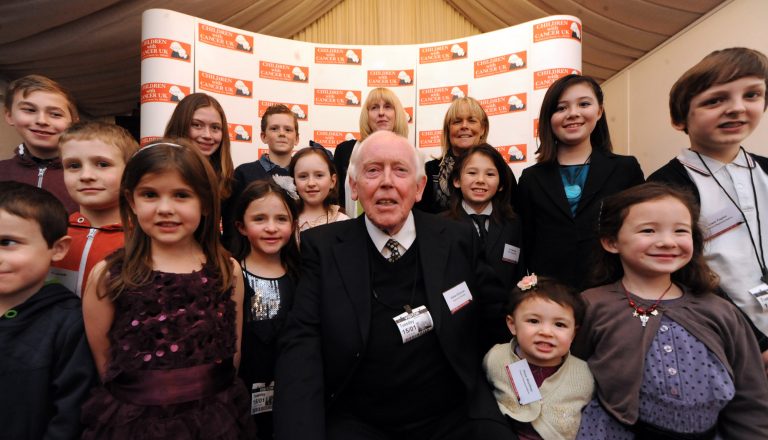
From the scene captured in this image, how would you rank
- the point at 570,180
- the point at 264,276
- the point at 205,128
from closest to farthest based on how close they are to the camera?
the point at 264,276 < the point at 570,180 < the point at 205,128

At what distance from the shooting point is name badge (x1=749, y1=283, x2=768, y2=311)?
1.79 m

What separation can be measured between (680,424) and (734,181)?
3.70ft

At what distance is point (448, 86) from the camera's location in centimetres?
600

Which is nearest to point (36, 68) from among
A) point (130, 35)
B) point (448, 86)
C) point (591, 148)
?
point (130, 35)

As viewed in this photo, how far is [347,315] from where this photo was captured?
5.41ft

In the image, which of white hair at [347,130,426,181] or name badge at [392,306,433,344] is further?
white hair at [347,130,426,181]

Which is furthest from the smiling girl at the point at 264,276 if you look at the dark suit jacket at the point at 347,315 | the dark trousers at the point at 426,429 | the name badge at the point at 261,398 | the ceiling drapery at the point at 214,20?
the ceiling drapery at the point at 214,20

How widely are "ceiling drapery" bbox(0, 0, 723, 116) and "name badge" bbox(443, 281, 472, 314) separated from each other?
5410 millimetres

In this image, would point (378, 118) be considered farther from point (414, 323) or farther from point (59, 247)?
point (59, 247)

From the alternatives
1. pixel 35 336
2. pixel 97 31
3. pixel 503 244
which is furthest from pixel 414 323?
pixel 97 31

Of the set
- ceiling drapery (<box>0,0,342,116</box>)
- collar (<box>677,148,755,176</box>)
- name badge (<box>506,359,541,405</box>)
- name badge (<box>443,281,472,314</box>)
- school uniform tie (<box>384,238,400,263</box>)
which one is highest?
ceiling drapery (<box>0,0,342,116</box>)

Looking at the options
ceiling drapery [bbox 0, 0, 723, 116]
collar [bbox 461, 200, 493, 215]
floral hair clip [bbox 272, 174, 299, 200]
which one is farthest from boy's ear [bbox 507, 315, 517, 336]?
ceiling drapery [bbox 0, 0, 723, 116]

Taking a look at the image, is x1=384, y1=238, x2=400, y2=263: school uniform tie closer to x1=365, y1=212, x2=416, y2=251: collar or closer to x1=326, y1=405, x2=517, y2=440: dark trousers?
x1=365, y1=212, x2=416, y2=251: collar

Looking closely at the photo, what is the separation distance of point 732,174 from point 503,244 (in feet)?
3.62
